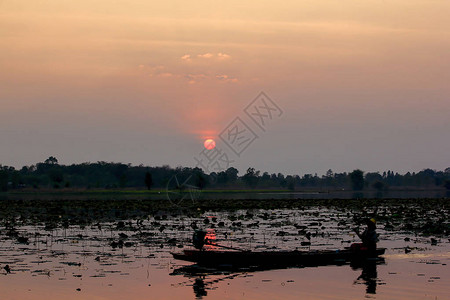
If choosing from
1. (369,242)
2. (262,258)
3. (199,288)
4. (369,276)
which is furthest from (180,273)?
(369,242)

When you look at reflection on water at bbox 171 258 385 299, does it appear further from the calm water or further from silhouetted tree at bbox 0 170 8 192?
silhouetted tree at bbox 0 170 8 192

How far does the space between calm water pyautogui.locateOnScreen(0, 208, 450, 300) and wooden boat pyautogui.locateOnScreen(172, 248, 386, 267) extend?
602mm

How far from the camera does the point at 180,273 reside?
2338cm

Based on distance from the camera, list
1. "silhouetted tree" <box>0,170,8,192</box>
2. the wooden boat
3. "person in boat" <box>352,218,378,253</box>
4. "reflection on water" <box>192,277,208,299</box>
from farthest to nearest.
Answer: "silhouetted tree" <box>0,170,8,192</box>
"person in boat" <box>352,218,378,253</box>
the wooden boat
"reflection on water" <box>192,277,208,299</box>

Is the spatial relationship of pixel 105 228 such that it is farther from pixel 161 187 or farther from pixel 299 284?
pixel 161 187

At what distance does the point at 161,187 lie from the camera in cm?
19025

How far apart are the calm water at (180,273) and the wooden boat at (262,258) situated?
0.60m

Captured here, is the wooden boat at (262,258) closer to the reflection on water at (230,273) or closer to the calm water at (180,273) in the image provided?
A: the reflection on water at (230,273)

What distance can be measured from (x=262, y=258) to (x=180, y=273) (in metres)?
3.48

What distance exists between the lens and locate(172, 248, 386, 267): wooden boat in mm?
24438

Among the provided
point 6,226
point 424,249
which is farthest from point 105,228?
point 424,249

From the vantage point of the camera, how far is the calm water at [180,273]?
64.4ft

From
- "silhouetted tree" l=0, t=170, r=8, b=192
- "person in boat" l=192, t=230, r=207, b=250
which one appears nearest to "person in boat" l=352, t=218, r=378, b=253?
"person in boat" l=192, t=230, r=207, b=250

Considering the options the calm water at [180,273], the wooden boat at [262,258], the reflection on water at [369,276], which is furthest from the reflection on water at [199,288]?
the reflection on water at [369,276]
